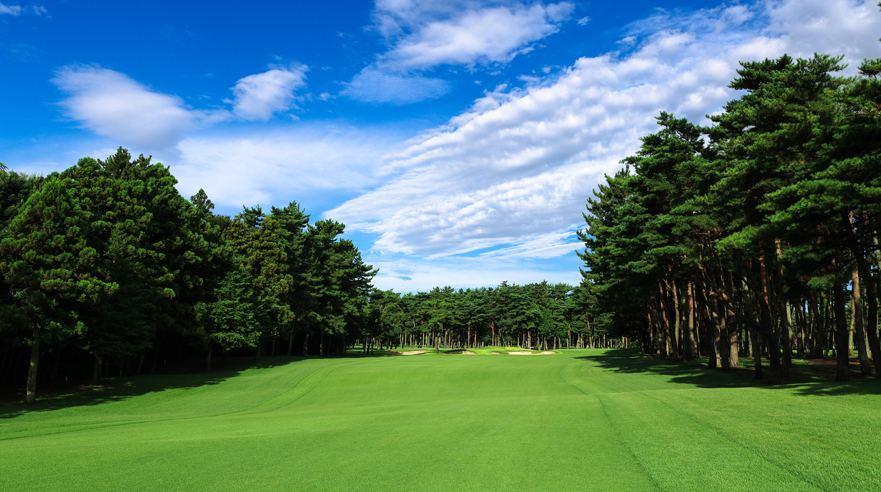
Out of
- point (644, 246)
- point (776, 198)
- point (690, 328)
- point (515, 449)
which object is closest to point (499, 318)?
point (690, 328)

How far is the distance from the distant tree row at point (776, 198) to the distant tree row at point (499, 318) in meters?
58.5

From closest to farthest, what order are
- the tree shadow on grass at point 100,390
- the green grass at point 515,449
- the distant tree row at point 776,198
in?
the green grass at point 515,449, the distant tree row at point 776,198, the tree shadow on grass at point 100,390

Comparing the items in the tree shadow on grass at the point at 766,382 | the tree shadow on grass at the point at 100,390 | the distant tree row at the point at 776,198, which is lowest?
the tree shadow on grass at the point at 100,390

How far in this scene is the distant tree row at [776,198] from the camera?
1457 cm

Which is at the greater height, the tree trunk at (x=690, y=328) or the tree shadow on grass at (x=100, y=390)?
the tree trunk at (x=690, y=328)

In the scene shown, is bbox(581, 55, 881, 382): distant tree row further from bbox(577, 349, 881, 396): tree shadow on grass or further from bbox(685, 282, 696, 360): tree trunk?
bbox(685, 282, 696, 360): tree trunk

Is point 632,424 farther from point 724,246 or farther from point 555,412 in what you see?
point 724,246

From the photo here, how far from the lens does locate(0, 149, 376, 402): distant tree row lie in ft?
75.4

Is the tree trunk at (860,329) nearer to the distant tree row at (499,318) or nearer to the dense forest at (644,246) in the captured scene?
the dense forest at (644,246)

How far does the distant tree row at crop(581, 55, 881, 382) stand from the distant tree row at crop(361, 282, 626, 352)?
192 ft

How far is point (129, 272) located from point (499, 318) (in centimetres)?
9510

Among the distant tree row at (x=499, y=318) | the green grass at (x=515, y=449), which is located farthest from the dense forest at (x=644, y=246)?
the distant tree row at (x=499, y=318)

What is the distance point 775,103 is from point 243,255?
4833 cm

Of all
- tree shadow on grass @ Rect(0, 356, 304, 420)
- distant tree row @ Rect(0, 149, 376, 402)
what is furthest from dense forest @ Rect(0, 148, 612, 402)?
tree shadow on grass @ Rect(0, 356, 304, 420)
